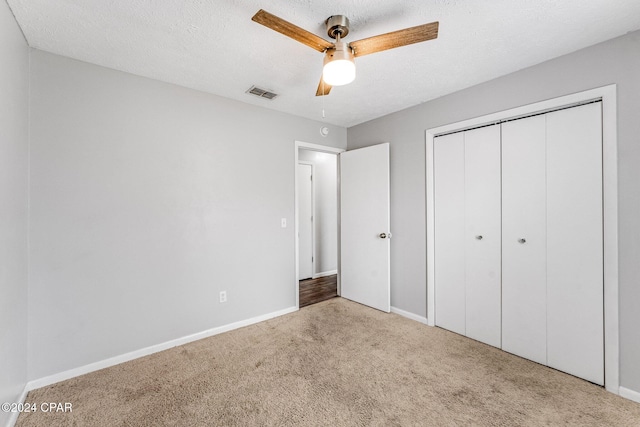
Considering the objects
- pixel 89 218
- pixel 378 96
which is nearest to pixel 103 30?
pixel 89 218

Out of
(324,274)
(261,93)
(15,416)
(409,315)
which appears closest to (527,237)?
(409,315)

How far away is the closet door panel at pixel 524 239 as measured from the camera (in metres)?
2.30

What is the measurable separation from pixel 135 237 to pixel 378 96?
8.83 feet

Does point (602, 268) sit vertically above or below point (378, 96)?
below

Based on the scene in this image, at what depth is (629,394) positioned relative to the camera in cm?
188

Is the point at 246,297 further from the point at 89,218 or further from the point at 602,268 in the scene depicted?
the point at 602,268

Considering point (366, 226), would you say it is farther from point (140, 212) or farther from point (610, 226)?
point (140, 212)

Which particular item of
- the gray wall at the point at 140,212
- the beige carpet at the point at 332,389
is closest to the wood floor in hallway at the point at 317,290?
the gray wall at the point at 140,212

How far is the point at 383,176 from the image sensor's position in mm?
3438

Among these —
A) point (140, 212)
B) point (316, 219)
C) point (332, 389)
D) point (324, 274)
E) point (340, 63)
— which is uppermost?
point (340, 63)

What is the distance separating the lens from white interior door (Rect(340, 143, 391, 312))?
11.3 feet

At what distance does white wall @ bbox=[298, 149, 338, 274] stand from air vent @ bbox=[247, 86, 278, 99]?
214 centimetres

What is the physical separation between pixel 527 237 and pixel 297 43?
2.43 metres

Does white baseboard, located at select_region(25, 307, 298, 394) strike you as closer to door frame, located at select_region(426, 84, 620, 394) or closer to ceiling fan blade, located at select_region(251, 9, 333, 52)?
ceiling fan blade, located at select_region(251, 9, 333, 52)
